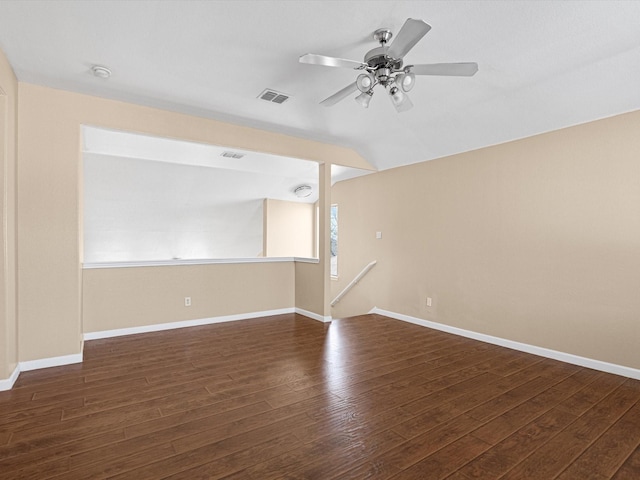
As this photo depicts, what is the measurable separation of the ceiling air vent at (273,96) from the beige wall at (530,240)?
239 centimetres

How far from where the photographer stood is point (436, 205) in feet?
15.3

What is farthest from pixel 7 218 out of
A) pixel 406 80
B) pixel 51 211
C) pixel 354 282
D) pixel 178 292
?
pixel 354 282

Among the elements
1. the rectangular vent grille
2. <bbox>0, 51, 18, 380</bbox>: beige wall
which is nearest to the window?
the rectangular vent grille

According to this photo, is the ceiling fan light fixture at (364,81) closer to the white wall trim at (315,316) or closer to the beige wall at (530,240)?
the beige wall at (530,240)

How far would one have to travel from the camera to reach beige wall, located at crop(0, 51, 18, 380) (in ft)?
8.45

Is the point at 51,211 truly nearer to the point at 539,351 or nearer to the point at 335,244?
the point at 335,244

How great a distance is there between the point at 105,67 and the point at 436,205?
4.01 meters

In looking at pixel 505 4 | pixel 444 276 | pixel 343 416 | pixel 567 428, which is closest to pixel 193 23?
pixel 505 4

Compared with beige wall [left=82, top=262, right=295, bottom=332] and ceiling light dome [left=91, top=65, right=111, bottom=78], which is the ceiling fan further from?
beige wall [left=82, top=262, right=295, bottom=332]

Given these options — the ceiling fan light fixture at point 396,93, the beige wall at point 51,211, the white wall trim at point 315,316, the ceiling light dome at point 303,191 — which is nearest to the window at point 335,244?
the ceiling light dome at point 303,191

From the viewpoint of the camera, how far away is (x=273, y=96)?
333cm

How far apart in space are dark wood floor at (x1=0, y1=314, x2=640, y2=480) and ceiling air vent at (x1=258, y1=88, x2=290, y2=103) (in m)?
2.61

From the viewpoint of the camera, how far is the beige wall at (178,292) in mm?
3934

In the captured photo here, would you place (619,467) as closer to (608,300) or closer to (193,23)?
(608,300)
